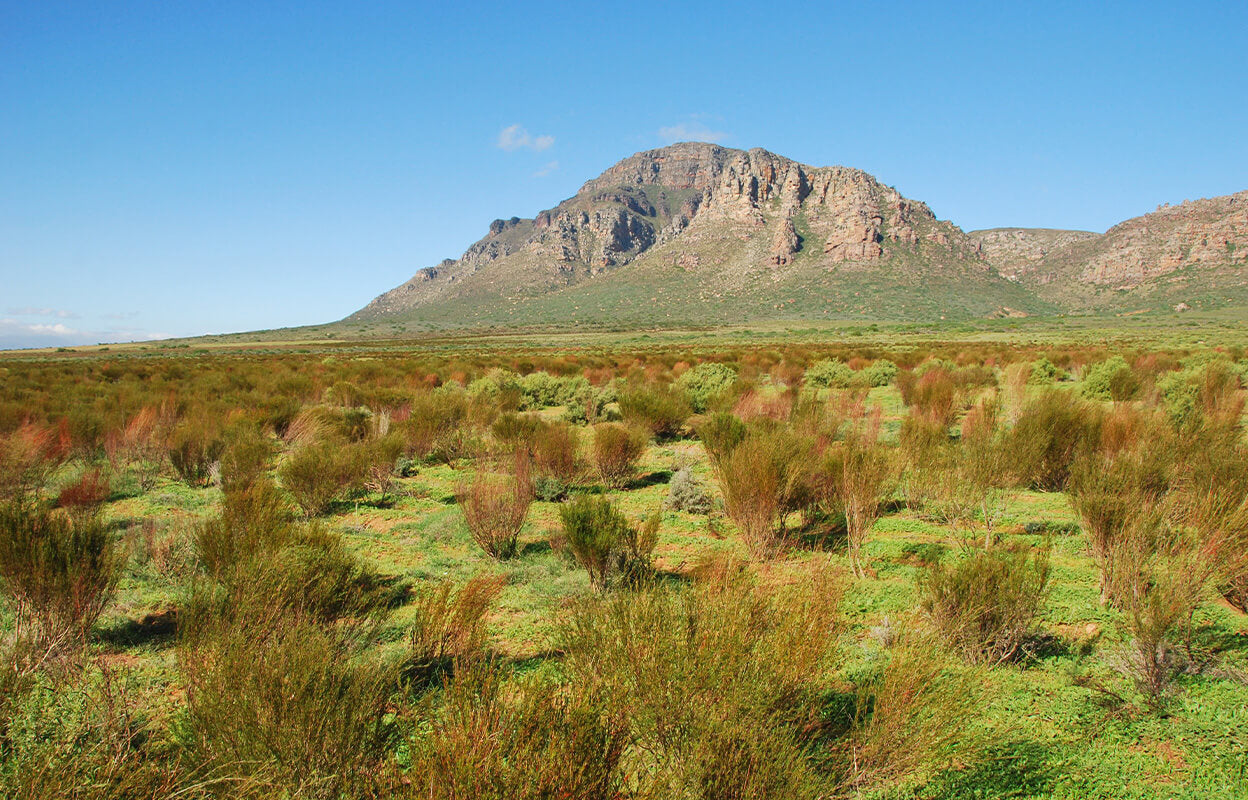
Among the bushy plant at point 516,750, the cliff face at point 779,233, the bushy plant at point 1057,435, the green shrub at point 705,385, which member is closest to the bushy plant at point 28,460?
the bushy plant at point 516,750

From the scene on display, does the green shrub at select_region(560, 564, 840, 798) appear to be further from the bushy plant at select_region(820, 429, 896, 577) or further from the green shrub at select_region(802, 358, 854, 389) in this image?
the green shrub at select_region(802, 358, 854, 389)

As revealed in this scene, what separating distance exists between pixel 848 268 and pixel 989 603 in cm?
12817

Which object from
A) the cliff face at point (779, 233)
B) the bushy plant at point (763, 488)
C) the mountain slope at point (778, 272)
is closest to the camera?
the bushy plant at point (763, 488)

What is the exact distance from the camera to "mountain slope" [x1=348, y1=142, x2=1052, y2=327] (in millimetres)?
110375

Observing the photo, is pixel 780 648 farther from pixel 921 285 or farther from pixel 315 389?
pixel 921 285

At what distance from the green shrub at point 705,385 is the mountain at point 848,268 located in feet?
293

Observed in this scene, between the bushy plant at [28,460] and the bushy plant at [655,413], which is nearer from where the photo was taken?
the bushy plant at [28,460]

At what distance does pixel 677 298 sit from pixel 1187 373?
110 m

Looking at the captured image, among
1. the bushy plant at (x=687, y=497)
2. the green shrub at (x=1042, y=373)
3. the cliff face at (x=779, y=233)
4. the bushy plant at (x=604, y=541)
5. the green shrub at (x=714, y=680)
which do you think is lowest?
the bushy plant at (x=687, y=497)

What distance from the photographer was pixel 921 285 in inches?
4395

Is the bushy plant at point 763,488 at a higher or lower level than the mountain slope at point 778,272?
lower

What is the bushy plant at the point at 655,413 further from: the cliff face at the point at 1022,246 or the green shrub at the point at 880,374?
the cliff face at the point at 1022,246

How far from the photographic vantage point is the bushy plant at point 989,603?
4160mm

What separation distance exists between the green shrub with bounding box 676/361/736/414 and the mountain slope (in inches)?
3554
